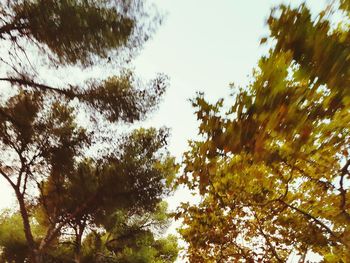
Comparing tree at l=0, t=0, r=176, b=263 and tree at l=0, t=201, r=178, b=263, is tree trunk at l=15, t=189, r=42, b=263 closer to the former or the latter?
tree at l=0, t=0, r=176, b=263

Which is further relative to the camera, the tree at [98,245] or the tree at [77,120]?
the tree at [98,245]

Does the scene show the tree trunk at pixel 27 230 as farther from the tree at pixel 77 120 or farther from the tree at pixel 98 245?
the tree at pixel 98 245

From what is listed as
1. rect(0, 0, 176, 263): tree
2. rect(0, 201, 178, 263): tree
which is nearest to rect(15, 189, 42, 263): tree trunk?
rect(0, 0, 176, 263): tree

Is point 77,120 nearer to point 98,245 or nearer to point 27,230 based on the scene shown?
point 27,230

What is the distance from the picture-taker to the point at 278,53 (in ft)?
10.8

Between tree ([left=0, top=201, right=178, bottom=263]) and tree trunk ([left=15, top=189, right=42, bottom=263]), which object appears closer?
tree trunk ([left=15, top=189, right=42, bottom=263])

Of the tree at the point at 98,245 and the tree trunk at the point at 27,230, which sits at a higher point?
the tree at the point at 98,245

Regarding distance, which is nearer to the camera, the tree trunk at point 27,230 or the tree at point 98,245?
the tree trunk at point 27,230

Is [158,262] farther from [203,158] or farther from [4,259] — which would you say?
[203,158]

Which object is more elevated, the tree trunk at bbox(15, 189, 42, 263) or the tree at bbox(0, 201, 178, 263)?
the tree at bbox(0, 201, 178, 263)

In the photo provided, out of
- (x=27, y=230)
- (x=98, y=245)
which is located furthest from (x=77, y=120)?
(x=98, y=245)

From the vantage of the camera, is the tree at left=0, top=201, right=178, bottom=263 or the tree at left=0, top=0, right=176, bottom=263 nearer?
the tree at left=0, top=0, right=176, bottom=263

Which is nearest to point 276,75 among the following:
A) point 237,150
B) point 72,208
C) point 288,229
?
point 237,150

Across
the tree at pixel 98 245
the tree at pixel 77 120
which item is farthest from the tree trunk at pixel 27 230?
the tree at pixel 98 245
